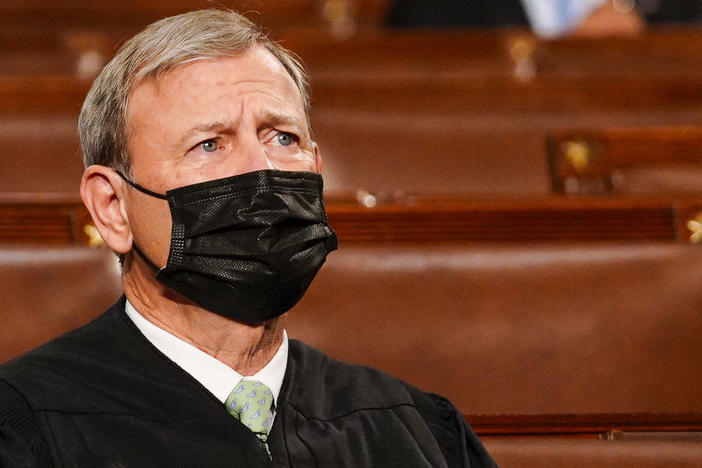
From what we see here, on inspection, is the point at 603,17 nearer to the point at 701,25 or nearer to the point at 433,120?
the point at 701,25

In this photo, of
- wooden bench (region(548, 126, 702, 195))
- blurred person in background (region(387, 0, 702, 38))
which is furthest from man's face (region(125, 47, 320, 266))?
blurred person in background (region(387, 0, 702, 38))

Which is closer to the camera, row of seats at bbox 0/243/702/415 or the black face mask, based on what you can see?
the black face mask

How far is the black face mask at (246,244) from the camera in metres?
0.75

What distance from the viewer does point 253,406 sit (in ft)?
2.55

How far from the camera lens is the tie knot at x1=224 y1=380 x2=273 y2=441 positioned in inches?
30.3

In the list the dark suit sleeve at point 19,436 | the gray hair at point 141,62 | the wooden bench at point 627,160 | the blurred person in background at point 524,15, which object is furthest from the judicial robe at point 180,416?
the blurred person in background at point 524,15

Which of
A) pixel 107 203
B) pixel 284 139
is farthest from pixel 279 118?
pixel 107 203

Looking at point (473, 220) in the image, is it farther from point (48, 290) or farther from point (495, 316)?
point (48, 290)

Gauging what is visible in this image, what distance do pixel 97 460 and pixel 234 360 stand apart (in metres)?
0.14

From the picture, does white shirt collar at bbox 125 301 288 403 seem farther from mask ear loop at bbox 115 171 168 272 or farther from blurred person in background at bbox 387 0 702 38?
blurred person in background at bbox 387 0 702 38

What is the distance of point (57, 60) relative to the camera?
1.58 m

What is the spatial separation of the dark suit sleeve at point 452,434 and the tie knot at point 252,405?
0.14 m

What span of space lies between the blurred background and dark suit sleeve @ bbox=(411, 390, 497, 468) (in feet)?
0.15

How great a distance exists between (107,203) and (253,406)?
199mm
